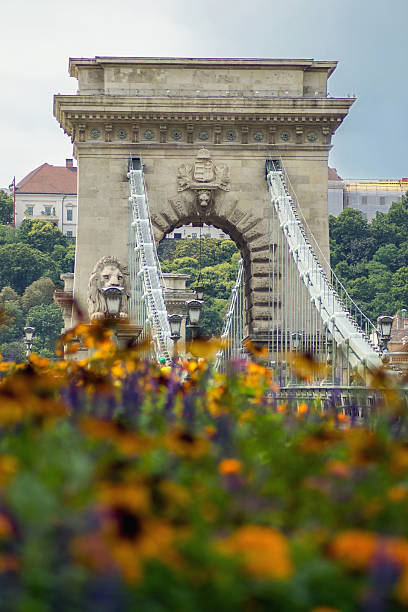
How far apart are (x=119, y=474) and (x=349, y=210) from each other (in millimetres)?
116551

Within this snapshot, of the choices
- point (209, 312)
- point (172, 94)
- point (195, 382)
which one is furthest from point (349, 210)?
point (195, 382)

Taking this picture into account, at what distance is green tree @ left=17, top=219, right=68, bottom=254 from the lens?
130 meters

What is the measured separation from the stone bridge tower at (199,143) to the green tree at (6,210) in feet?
379

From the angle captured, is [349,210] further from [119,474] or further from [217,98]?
[119,474]

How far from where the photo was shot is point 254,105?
32375mm

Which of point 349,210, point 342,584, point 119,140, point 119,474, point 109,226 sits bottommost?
point 342,584

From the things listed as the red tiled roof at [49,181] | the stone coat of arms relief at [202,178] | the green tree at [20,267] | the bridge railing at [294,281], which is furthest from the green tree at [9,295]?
the bridge railing at [294,281]

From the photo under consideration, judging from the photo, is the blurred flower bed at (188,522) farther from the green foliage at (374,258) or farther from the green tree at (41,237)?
the green tree at (41,237)

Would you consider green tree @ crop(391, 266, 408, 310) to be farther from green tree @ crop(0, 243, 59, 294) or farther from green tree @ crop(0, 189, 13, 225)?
green tree @ crop(0, 189, 13, 225)

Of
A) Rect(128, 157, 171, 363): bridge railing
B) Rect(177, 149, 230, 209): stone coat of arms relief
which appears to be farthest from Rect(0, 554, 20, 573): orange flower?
Rect(177, 149, 230, 209): stone coat of arms relief

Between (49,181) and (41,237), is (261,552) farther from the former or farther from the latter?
(49,181)

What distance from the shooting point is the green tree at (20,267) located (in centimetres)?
12081

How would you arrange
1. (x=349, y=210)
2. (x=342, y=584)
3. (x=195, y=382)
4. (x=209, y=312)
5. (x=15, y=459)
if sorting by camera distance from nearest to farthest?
(x=342, y=584) < (x=15, y=459) < (x=195, y=382) < (x=209, y=312) < (x=349, y=210)

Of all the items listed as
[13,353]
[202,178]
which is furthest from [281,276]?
[13,353]
